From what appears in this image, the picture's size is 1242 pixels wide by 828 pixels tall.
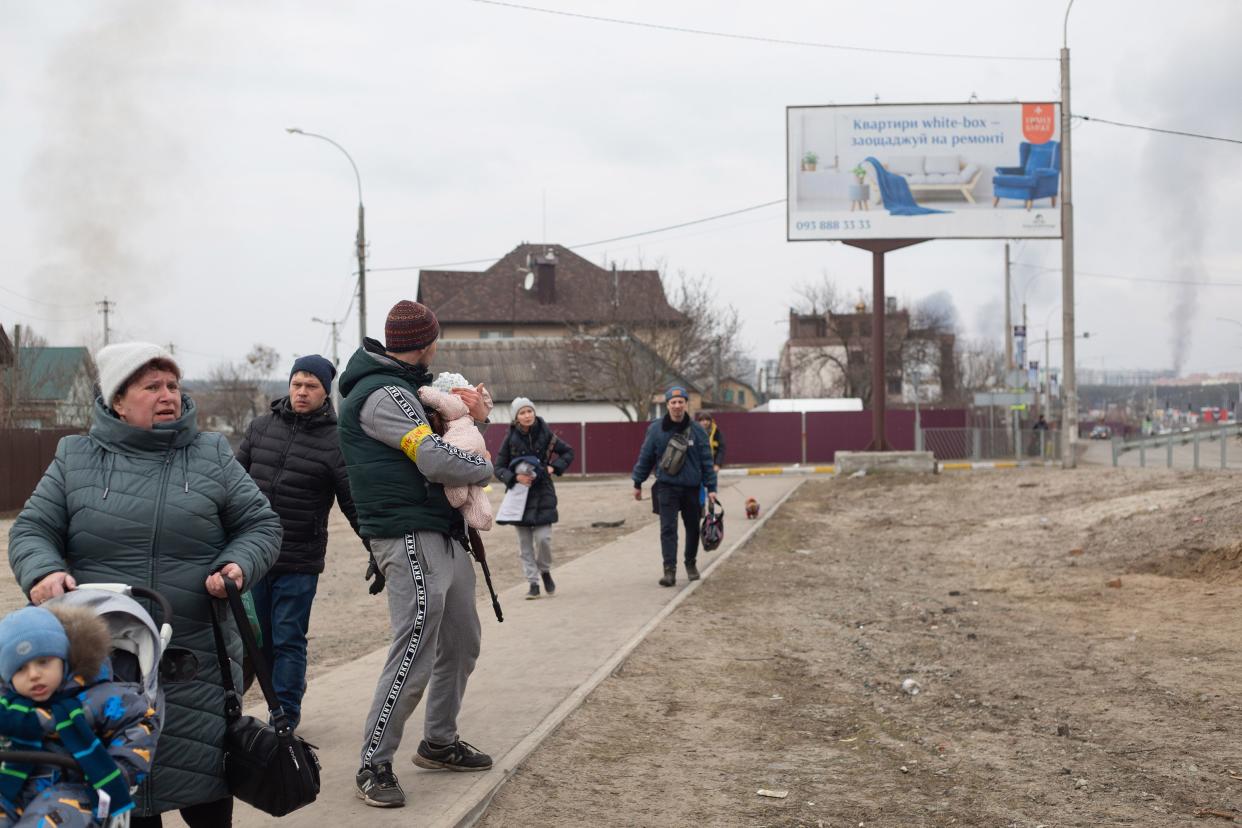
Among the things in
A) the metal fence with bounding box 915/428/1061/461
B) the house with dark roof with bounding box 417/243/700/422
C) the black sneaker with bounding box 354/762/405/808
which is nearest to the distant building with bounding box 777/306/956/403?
the house with dark roof with bounding box 417/243/700/422

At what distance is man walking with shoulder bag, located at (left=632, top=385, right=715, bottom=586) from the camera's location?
11594 millimetres

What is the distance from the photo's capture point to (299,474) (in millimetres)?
6148

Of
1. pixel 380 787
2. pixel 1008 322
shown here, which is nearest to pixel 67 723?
pixel 380 787

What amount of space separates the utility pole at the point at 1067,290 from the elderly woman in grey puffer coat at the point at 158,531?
26978 millimetres

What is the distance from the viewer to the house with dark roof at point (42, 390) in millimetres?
32469

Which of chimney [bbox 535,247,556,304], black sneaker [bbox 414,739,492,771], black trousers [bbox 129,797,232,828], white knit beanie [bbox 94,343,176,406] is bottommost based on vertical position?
black sneaker [bbox 414,739,492,771]

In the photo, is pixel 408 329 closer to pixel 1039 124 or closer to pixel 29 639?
pixel 29 639

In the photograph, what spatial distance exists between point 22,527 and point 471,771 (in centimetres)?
237

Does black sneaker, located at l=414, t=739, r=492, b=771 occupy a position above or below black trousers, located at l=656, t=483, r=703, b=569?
below

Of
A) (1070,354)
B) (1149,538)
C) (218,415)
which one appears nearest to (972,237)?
(1070,354)

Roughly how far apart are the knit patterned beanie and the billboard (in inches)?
1102

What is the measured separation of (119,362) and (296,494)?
7.81 ft

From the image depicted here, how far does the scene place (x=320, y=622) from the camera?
11.6 meters

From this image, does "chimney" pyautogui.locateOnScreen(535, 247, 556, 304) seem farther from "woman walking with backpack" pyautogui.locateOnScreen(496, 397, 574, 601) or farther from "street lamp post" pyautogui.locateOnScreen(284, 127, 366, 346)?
"woman walking with backpack" pyautogui.locateOnScreen(496, 397, 574, 601)
